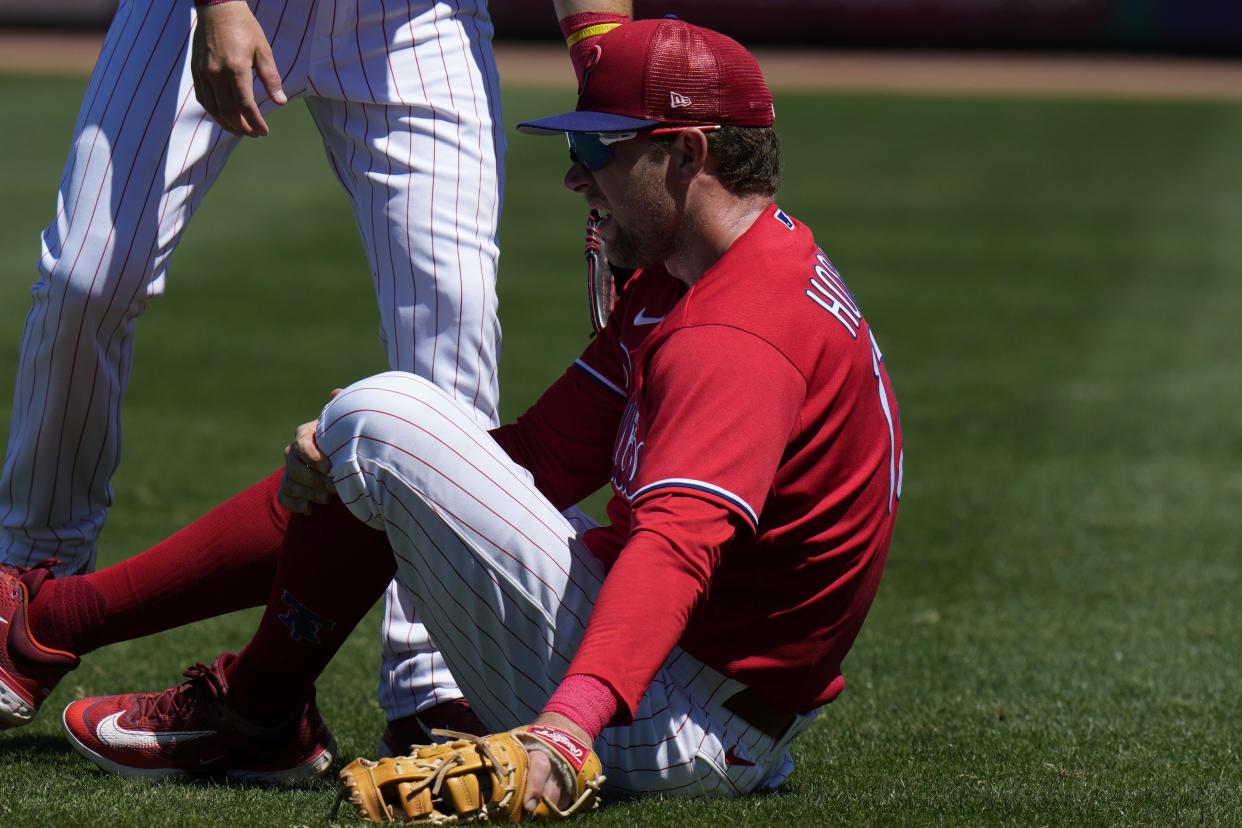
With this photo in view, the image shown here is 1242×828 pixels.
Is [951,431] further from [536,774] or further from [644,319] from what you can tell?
[536,774]

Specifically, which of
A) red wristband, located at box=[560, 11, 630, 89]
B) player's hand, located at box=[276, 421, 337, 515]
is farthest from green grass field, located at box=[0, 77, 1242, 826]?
red wristband, located at box=[560, 11, 630, 89]

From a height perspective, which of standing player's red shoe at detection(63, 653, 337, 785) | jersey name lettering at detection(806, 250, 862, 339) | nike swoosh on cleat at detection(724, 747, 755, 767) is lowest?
standing player's red shoe at detection(63, 653, 337, 785)

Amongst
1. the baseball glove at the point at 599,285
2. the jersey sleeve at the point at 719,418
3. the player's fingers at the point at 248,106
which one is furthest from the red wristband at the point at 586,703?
the player's fingers at the point at 248,106

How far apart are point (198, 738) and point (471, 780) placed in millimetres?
919

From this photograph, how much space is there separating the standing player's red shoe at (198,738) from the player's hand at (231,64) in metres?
1.01

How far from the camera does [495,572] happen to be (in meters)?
2.56

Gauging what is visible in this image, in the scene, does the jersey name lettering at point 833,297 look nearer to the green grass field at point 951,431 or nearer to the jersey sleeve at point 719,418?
the jersey sleeve at point 719,418

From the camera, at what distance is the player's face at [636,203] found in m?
2.69

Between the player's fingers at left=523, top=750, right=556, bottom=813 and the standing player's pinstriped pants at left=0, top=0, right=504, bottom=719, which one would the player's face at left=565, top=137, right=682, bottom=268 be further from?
the player's fingers at left=523, top=750, right=556, bottom=813

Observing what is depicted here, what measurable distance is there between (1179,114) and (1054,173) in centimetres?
548

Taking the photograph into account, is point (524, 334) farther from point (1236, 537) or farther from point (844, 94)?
point (844, 94)

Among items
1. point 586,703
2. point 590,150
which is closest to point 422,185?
point 590,150

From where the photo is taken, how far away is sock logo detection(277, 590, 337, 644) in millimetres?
2807

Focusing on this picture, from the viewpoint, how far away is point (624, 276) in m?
3.52
